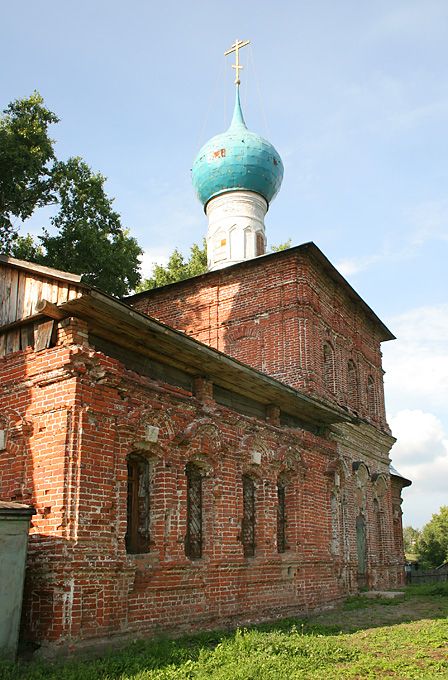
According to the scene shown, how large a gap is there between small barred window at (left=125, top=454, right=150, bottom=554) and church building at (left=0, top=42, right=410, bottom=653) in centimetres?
2

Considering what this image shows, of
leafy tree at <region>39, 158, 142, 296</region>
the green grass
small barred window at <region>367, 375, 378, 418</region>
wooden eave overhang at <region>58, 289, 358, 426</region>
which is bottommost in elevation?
the green grass

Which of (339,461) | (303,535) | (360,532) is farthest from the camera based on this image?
(360,532)

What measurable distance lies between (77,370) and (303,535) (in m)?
6.76

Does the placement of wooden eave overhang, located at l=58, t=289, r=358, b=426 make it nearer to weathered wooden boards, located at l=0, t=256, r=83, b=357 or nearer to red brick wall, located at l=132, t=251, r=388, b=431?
weathered wooden boards, located at l=0, t=256, r=83, b=357

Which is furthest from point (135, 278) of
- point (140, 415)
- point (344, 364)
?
point (140, 415)

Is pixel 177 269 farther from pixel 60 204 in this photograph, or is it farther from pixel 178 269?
pixel 60 204

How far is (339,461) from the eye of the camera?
1538cm

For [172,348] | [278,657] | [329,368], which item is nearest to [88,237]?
[329,368]

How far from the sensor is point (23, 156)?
1661 cm

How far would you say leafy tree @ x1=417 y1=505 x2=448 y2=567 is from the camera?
41.5 meters

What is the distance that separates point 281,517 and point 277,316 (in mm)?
5245

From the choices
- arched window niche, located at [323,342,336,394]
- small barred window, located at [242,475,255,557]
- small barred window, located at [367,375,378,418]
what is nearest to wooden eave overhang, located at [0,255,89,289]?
small barred window, located at [242,475,255,557]

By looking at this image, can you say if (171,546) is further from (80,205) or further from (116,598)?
(80,205)

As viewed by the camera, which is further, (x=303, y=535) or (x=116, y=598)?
(x=303, y=535)
